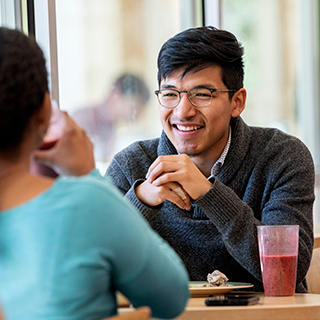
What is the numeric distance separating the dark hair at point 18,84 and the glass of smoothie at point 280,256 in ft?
2.50

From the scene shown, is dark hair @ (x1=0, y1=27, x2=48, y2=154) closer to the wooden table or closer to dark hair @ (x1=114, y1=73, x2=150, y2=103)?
the wooden table

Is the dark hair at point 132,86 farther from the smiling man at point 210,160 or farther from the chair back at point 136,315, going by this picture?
the chair back at point 136,315

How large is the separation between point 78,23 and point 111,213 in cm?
192

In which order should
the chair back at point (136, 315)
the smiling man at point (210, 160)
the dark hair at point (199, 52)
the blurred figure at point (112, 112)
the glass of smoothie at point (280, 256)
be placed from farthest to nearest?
the blurred figure at point (112, 112), the dark hair at point (199, 52), the smiling man at point (210, 160), the glass of smoothie at point (280, 256), the chair back at point (136, 315)

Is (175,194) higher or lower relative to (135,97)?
lower

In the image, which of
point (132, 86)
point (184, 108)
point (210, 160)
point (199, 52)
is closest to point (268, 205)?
point (210, 160)

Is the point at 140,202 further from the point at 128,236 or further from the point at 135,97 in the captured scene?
the point at 135,97

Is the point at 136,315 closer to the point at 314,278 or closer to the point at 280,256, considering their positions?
the point at 280,256

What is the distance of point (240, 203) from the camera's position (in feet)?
4.90

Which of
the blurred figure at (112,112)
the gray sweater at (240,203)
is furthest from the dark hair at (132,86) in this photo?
the gray sweater at (240,203)

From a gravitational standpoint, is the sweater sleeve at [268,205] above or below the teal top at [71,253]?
below

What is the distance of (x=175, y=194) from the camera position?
1.56 m

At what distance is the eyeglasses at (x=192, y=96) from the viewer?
1.75 meters

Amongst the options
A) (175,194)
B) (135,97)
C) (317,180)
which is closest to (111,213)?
(175,194)
